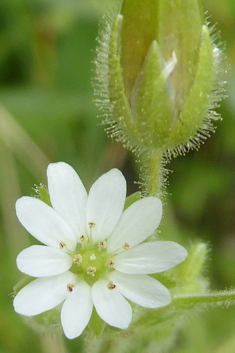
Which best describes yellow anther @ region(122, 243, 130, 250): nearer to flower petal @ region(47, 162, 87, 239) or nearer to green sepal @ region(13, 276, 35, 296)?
flower petal @ region(47, 162, 87, 239)

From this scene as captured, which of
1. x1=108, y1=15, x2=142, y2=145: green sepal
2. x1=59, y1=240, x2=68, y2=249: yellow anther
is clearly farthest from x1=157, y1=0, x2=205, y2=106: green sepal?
x1=59, y1=240, x2=68, y2=249: yellow anther

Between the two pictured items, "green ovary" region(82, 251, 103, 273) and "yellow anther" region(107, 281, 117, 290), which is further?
"green ovary" region(82, 251, 103, 273)

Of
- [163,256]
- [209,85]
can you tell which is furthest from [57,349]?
[209,85]

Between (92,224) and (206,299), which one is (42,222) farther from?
(206,299)

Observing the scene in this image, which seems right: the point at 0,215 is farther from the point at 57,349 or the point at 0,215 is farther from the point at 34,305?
the point at 34,305

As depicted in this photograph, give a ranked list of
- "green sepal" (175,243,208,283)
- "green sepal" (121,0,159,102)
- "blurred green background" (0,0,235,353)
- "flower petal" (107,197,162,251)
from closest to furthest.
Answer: "green sepal" (121,0,159,102)
"flower petal" (107,197,162,251)
"green sepal" (175,243,208,283)
"blurred green background" (0,0,235,353)
